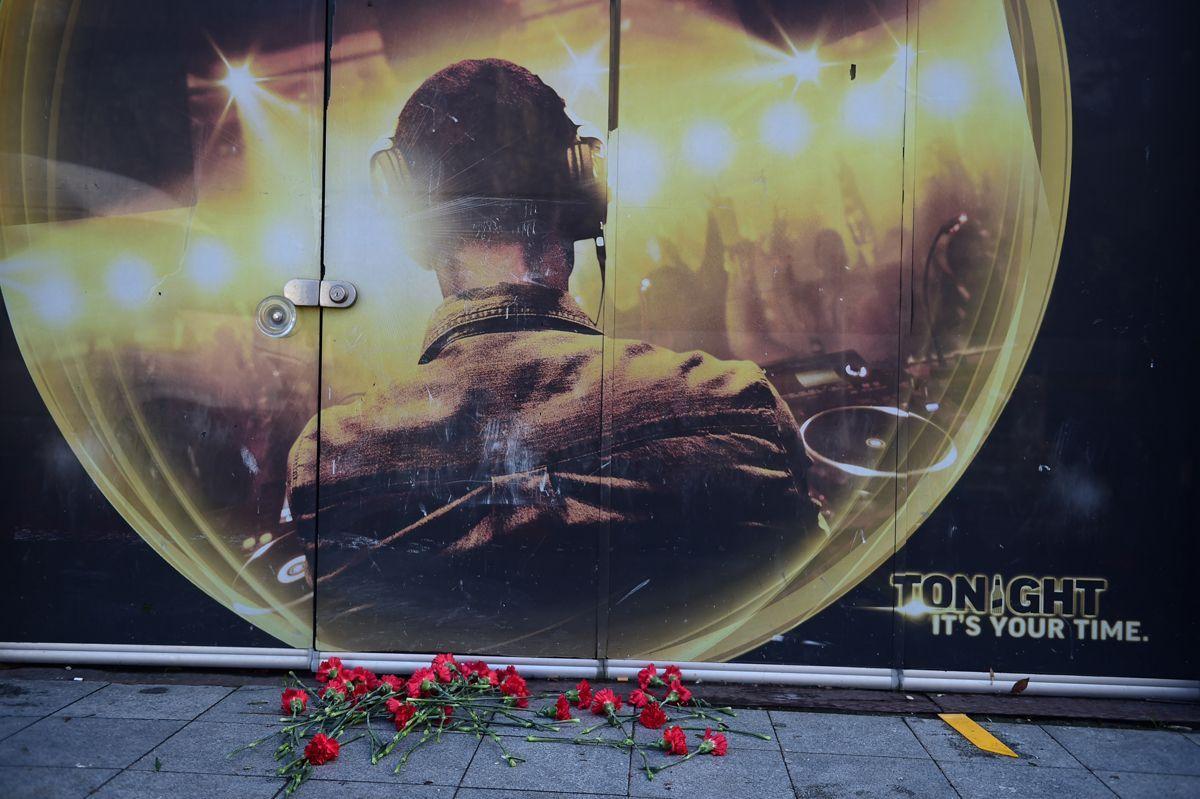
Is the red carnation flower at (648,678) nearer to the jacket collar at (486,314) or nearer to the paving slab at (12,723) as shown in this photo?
the jacket collar at (486,314)

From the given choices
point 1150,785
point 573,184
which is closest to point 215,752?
point 573,184

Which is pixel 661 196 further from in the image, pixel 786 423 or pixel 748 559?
pixel 748 559

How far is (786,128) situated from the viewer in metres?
3.50

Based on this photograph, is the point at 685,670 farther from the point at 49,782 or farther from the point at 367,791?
the point at 49,782

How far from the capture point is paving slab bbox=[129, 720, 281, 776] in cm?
278

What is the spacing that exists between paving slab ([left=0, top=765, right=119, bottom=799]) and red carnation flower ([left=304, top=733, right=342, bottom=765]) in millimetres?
577

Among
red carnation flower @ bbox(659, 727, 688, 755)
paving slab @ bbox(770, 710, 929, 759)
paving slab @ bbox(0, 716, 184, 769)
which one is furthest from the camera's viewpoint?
paving slab @ bbox(770, 710, 929, 759)

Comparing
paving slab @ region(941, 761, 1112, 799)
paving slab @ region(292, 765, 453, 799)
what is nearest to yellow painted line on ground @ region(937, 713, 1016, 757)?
paving slab @ region(941, 761, 1112, 799)

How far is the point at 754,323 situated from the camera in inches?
138

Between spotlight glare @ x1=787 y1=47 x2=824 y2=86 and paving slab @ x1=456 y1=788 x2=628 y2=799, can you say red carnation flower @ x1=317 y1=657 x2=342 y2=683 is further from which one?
spotlight glare @ x1=787 y1=47 x2=824 y2=86

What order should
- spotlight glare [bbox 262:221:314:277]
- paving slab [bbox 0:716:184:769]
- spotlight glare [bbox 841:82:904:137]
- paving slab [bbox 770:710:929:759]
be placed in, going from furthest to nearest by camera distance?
spotlight glare [bbox 262:221:314:277] < spotlight glare [bbox 841:82:904:137] < paving slab [bbox 770:710:929:759] < paving slab [bbox 0:716:184:769]

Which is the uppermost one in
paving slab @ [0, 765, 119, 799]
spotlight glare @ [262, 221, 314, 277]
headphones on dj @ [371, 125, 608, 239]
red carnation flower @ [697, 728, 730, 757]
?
headphones on dj @ [371, 125, 608, 239]

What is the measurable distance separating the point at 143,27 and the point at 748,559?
10.5 feet

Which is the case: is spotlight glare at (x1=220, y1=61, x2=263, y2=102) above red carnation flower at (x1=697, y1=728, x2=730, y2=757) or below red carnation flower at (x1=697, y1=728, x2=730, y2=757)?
above
